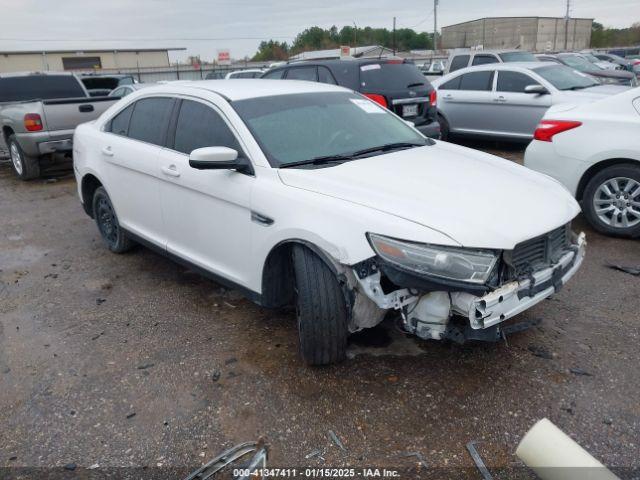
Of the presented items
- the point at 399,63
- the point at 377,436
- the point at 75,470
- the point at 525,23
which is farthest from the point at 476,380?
the point at 525,23

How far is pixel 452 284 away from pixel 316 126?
172 centimetres

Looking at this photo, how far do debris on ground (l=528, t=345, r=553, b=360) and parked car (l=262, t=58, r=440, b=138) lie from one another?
197 inches

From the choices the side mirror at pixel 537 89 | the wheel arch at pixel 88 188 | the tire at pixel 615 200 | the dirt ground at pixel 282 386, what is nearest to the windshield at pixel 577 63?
the side mirror at pixel 537 89

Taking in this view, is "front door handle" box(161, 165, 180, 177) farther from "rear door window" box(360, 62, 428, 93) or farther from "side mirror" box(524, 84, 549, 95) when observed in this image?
"side mirror" box(524, 84, 549, 95)

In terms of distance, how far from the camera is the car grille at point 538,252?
2857 mm

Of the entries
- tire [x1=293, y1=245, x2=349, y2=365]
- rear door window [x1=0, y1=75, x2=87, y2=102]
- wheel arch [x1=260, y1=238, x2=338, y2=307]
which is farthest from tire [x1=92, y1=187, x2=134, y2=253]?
rear door window [x1=0, y1=75, x2=87, y2=102]

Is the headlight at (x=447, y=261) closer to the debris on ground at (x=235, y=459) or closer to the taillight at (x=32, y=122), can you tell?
the debris on ground at (x=235, y=459)

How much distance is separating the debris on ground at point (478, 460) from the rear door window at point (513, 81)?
8059 millimetres

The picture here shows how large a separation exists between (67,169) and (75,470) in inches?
360

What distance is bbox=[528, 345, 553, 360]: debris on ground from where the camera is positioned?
3.33 m

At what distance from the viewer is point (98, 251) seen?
18.4ft

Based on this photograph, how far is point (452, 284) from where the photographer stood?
2.66 metres

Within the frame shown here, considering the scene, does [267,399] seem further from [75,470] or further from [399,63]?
[399,63]

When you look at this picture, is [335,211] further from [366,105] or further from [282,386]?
[366,105]
